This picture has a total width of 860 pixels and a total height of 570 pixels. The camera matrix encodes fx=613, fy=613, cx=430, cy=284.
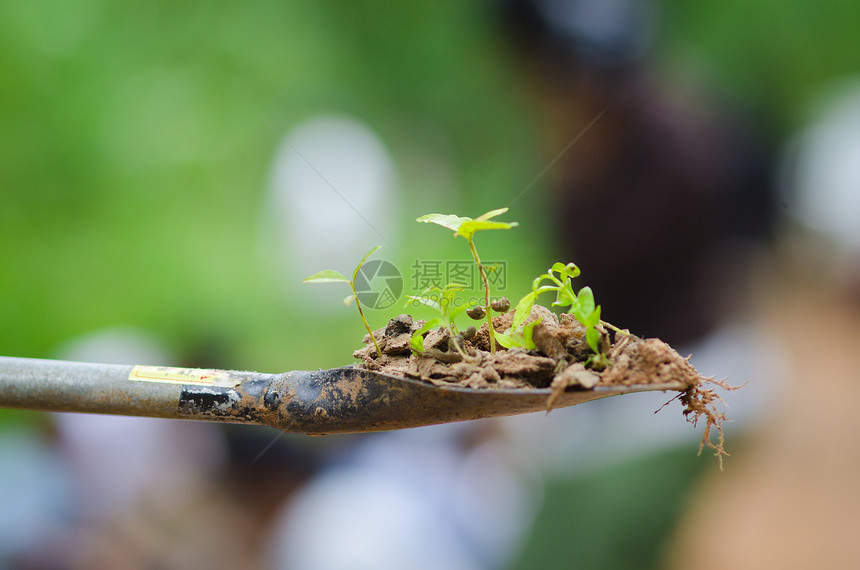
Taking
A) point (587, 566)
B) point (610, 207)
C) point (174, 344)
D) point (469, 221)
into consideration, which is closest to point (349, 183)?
point (174, 344)

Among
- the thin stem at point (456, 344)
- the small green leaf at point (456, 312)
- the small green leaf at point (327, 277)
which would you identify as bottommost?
the thin stem at point (456, 344)

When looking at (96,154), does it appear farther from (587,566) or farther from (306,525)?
(587,566)

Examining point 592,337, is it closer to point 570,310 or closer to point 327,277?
point 570,310

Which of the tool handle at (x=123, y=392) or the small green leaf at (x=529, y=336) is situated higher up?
the small green leaf at (x=529, y=336)

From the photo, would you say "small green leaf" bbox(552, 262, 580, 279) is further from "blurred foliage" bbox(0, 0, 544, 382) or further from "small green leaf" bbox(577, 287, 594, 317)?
"blurred foliage" bbox(0, 0, 544, 382)

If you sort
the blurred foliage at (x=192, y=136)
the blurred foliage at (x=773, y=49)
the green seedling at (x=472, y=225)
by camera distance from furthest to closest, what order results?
the blurred foliage at (x=773, y=49) < the blurred foliage at (x=192, y=136) < the green seedling at (x=472, y=225)

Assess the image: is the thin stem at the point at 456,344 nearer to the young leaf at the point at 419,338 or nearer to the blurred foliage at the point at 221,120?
the young leaf at the point at 419,338

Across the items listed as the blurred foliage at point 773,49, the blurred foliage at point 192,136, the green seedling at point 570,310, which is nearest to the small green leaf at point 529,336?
the green seedling at point 570,310
